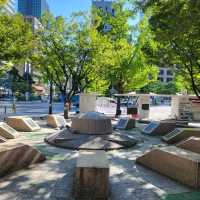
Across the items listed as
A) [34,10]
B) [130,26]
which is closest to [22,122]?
[130,26]

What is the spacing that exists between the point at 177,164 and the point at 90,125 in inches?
255

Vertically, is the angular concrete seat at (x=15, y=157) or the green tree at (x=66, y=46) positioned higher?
the green tree at (x=66, y=46)

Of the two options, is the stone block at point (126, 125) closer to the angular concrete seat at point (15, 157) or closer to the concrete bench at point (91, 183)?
the angular concrete seat at point (15, 157)

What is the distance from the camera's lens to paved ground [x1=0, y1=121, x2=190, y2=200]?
8.01 metres

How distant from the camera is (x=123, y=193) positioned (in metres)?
8.30

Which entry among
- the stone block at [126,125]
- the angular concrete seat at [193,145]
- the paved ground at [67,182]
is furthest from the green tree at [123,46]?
the paved ground at [67,182]

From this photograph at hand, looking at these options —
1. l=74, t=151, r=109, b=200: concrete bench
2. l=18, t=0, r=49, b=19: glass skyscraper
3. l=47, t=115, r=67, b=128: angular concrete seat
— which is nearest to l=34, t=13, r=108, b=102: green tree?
l=47, t=115, r=67, b=128: angular concrete seat

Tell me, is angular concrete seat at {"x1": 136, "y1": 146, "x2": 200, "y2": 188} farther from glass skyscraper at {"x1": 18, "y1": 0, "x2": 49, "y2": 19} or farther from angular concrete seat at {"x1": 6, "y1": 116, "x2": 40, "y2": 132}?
glass skyscraper at {"x1": 18, "y1": 0, "x2": 49, "y2": 19}

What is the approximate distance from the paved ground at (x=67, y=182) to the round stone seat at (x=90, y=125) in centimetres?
288

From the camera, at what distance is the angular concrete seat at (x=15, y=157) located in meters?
9.29

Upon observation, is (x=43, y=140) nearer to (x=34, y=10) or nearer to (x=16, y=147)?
(x=16, y=147)

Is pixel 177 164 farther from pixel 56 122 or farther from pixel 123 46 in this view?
pixel 123 46

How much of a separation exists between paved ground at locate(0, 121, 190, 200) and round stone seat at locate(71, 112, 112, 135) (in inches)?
114

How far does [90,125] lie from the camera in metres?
15.3
